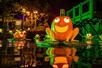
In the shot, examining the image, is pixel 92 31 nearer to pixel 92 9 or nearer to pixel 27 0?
pixel 92 9

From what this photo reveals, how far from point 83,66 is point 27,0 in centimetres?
571

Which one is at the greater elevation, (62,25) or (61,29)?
(62,25)

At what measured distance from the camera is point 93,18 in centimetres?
1081

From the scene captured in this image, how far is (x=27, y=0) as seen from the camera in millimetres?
8469

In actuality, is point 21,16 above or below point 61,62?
above

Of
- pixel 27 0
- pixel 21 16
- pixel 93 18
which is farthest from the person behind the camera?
pixel 21 16

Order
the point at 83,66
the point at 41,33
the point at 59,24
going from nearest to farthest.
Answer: the point at 83,66
the point at 59,24
the point at 41,33

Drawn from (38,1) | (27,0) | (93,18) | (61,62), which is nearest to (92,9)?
(93,18)

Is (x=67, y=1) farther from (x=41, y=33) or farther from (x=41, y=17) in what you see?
(x=41, y=33)

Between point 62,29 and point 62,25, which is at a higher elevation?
point 62,25

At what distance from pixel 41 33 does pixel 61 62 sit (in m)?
9.53

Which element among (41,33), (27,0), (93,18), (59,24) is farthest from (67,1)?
(59,24)

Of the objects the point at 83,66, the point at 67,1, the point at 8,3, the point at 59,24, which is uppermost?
the point at 67,1

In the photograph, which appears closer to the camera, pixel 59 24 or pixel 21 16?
pixel 59 24
